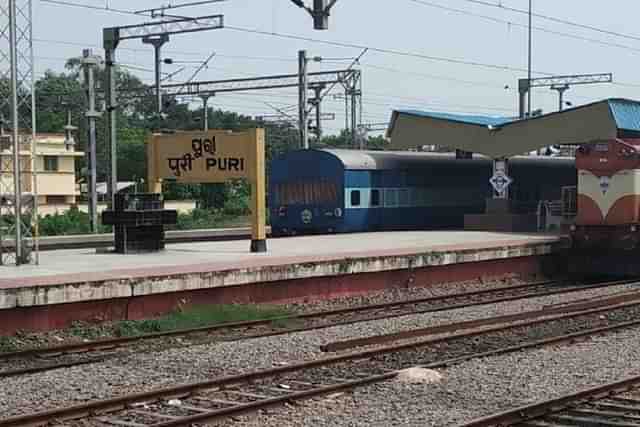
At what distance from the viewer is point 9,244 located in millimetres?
20906

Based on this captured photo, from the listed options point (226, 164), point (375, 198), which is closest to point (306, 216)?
point (375, 198)

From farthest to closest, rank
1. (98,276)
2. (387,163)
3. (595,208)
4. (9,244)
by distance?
(387,163)
(595,208)
(9,244)
(98,276)

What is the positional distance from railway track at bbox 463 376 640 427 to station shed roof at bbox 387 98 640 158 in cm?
2170

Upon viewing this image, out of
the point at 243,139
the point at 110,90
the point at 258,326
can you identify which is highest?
the point at 110,90

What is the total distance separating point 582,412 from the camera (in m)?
9.14

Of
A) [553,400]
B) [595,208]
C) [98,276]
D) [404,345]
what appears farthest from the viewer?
[595,208]

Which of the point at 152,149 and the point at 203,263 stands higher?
the point at 152,149

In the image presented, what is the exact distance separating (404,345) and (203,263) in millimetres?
6701

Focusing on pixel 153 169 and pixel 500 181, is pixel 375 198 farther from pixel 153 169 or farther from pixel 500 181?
pixel 153 169

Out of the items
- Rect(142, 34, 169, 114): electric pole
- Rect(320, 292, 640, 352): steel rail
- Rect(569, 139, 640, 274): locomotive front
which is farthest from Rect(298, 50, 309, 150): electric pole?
Rect(320, 292, 640, 352): steel rail

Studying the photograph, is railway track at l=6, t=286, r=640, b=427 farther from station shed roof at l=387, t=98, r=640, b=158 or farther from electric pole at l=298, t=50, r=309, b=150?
electric pole at l=298, t=50, r=309, b=150

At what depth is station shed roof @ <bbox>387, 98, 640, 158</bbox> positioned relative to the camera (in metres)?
30.6

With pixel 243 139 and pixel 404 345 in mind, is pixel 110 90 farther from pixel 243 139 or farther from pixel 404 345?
pixel 404 345

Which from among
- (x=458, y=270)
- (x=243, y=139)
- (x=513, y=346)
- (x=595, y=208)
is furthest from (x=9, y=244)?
(x=595, y=208)
